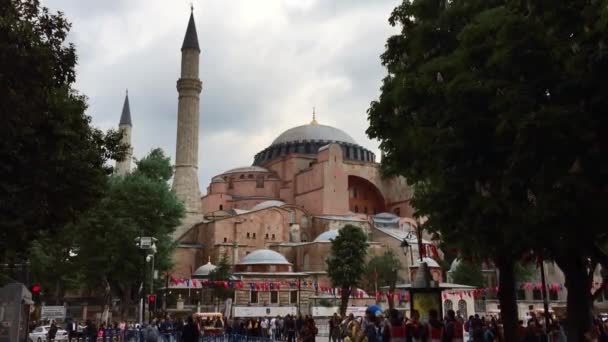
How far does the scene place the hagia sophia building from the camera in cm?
4431

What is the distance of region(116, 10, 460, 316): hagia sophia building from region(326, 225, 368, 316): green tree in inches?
154

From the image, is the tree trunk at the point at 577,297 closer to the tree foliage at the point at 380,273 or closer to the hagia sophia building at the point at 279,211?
the hagia sophia building at the point at 279,211

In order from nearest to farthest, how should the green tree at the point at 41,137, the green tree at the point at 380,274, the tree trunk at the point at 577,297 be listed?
1. the green tree at the point at 41,137
2. the tree trunk at the point at 577,297
3. the green tree at the point at 380,274

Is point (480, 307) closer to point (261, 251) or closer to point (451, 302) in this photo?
point (451, 302)

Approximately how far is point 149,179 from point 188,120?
17.2m

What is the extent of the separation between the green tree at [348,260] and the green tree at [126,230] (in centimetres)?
961

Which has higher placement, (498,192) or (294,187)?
(294,187)

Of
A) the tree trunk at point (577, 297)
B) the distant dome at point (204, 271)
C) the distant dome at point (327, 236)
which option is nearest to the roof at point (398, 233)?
the distant dome at point (327, 236)

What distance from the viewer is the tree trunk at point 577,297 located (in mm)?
10688

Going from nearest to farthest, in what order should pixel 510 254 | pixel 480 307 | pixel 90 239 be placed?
pixel 510 254
pixel 90 239
pixel 480 307

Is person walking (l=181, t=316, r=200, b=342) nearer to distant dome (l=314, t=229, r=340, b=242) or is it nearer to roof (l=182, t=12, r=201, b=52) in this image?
distant dome (l=314, t=229, r=340, b=242)

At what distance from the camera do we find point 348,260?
116ft

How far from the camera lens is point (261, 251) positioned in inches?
1783

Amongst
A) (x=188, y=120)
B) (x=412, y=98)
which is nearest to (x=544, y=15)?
(x=412, y=98)
